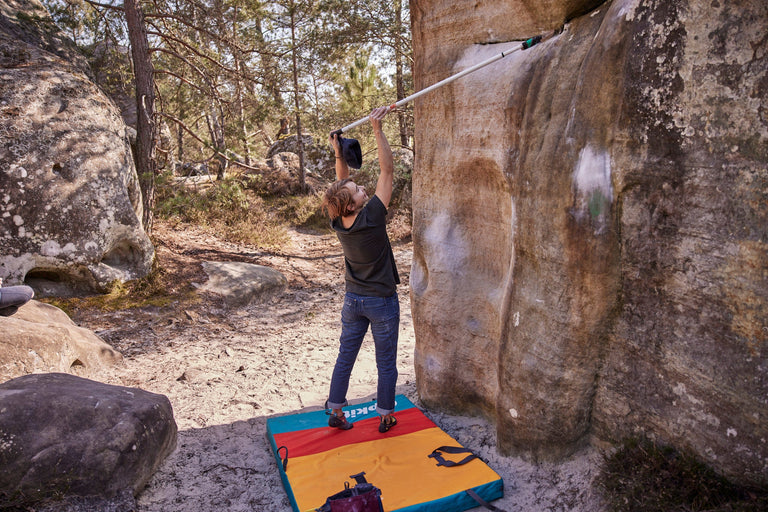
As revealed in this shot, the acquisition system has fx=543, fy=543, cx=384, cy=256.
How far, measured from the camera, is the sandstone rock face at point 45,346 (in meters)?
4.15

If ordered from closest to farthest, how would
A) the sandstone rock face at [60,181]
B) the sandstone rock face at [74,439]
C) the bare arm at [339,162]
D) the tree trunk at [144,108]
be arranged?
1. the sandstone rock face at [74,439]
2. the bare arm at [339,162]
3. the sandstone rock face at [60,181]
4. the tree trunk at [144,108]

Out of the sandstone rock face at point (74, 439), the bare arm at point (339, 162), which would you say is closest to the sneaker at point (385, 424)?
the sandstone rock face at point (74, 439)

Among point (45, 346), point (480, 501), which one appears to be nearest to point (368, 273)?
point (480, 501)

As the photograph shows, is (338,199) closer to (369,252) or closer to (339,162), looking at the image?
(369,252)

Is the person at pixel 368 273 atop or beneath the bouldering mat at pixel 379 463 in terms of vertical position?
atop

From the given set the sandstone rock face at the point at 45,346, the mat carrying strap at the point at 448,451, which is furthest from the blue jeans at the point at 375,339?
the sandstone rock face at the point at 45,346

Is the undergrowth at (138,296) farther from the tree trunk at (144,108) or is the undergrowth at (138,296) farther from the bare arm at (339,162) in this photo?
the bare arm at (339,162)

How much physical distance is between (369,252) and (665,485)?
6.84 feet

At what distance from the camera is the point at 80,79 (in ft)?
24.1

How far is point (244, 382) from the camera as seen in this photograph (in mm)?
5184

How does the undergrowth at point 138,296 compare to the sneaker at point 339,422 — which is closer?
the sneaker at point 339,422

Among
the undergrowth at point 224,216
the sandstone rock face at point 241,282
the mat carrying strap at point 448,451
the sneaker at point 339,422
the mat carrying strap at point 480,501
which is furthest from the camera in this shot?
the undergrowth at point 224,216

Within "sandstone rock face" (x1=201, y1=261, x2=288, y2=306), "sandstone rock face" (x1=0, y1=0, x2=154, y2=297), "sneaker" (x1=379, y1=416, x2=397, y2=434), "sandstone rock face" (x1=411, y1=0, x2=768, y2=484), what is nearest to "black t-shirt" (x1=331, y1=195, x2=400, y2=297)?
"sandstone rock face" (x1=411, y1=0, x2=768, y2=484)

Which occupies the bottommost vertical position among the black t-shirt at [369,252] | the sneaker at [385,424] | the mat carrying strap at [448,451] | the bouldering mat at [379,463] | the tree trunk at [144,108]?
the bouldering mat at [379,463]
